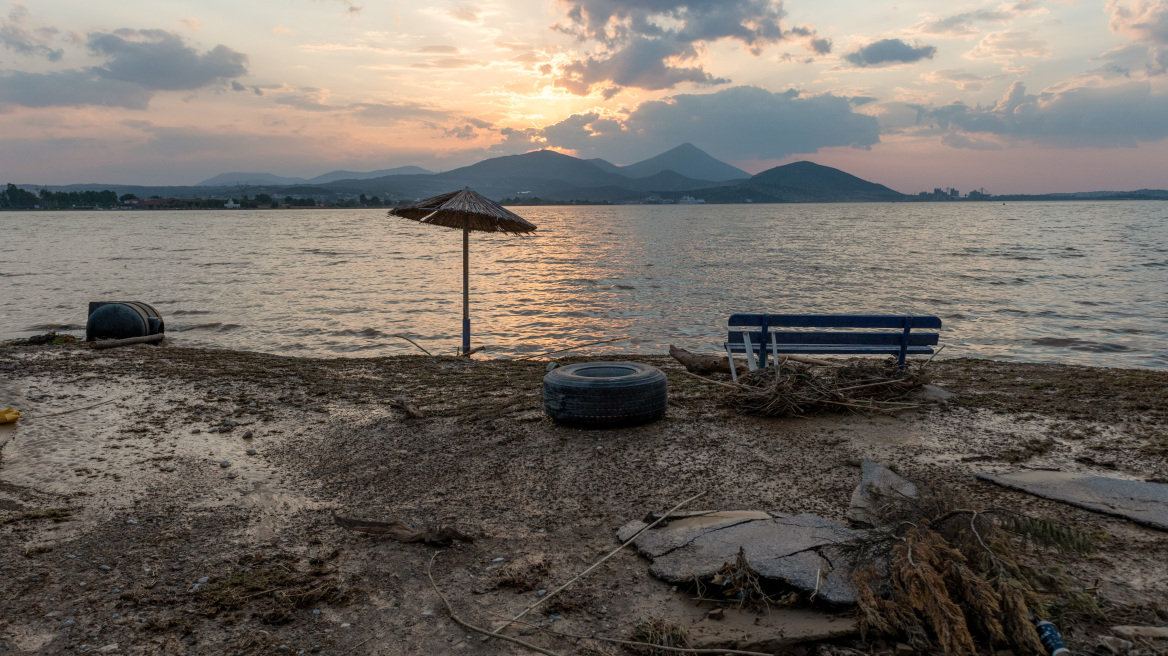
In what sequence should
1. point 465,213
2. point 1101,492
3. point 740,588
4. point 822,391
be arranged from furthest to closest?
point 465,213
point 822,391
point 1101,492
point 740,588

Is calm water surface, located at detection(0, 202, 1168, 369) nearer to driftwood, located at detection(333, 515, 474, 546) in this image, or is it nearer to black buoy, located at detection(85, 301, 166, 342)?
black buoy, located at detection(85, 301, 166, 342)

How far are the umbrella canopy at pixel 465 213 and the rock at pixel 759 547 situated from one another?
7634 millimetres

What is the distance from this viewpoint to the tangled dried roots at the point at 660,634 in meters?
3.26

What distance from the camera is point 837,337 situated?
8.20 metres

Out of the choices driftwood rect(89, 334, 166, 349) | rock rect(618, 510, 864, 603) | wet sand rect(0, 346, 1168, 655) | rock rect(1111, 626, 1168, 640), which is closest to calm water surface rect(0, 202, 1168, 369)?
driftwood rect(89, 334, 166, 349)

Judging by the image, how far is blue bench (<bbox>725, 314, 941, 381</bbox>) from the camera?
8195 mm

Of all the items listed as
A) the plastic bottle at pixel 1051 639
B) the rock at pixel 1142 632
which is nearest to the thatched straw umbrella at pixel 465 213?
the plastic bottle at pixel 1051 639

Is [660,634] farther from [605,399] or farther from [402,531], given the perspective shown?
[605,399]

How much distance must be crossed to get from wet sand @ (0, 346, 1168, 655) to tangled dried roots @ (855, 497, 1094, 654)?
24 centimetres

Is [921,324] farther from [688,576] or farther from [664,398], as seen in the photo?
[688,576]

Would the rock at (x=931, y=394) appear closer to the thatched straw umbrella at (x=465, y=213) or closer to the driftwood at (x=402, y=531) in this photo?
the driftwood at (x=402, y=531)

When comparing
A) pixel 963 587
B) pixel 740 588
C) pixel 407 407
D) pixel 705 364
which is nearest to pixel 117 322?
pixel 407 407

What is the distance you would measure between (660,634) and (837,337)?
5838 millimetres

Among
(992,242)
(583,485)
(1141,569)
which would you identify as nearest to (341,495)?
(583,485)
